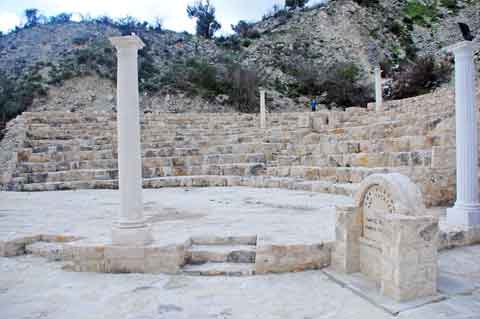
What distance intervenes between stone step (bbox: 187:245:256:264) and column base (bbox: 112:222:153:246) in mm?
499

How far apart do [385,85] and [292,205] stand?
22.6 metres

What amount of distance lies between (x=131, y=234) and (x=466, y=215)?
392cm

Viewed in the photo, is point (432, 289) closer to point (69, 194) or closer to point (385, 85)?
point (69, 194)

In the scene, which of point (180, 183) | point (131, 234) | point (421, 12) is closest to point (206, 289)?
point (131, 234)

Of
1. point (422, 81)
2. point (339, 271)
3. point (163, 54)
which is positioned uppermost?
point (163, 54)

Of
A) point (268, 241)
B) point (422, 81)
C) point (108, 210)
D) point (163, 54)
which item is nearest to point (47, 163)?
point (108, 210)

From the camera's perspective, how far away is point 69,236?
192 inches

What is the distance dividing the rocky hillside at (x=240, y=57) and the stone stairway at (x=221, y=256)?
71.7 feet

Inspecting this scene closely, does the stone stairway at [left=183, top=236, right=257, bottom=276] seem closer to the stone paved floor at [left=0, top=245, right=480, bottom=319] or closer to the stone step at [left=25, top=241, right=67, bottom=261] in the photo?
the stone paved floor at [left=0, top=245, right=480, bottom=319]

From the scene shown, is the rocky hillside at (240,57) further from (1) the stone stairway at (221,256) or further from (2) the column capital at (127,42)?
(1) the stone stairway at (221,256)

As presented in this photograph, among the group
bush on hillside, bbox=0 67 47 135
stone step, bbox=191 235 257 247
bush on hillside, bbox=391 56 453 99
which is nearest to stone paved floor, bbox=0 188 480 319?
stone step, bbox=191 235 257 247

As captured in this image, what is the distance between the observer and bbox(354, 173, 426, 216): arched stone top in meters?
3.20

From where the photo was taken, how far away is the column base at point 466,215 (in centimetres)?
471

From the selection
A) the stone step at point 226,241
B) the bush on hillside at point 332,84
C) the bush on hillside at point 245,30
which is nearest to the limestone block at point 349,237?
the stone step at point 226,241
